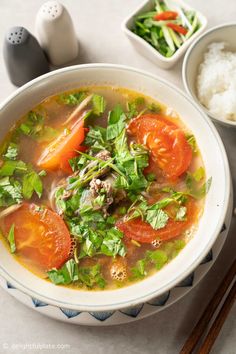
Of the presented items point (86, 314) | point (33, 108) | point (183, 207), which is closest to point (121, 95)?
point (33, 108)

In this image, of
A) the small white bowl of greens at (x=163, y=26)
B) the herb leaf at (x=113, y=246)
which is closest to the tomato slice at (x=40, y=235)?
the herb leaf at (x=113, y=246)

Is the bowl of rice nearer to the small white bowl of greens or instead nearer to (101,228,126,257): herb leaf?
the small white bowl of greens

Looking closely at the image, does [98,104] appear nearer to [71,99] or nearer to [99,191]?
[71,99]

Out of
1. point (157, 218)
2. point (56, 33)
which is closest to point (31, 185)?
point (157, 218)

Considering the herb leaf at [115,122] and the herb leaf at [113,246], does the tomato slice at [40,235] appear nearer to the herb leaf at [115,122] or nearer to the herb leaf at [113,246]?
the herb leaf at [113,246]

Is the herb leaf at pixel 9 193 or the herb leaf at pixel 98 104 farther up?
the herb leaf at pixel 98 104
